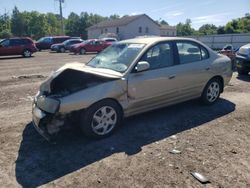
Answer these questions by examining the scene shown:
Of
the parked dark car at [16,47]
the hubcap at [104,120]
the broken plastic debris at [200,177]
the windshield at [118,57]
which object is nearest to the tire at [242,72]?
the windshield at [118,57]

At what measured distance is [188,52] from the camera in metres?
6.12

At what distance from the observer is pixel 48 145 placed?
183 inches

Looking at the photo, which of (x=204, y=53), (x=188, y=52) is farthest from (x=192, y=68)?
(x=204, y=53)

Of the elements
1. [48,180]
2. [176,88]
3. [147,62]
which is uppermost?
[147,62]

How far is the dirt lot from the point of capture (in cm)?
361

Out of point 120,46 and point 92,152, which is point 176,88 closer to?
point 120,46

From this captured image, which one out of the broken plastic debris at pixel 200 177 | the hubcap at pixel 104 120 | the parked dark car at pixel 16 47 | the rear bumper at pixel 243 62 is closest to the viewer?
the broken plastic debris at pixel 200 177

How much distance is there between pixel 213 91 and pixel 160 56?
193 centimetres

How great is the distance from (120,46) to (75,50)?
884 inches

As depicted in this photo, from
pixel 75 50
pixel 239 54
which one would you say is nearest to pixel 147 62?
pixel 239 54

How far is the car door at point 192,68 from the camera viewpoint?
19.3 ft

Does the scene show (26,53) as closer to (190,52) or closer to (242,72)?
(242,72)

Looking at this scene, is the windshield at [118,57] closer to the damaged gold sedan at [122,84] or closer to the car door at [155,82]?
the damaged gold sedan at [122,84]

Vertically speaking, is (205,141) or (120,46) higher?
(120,46)
